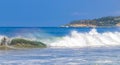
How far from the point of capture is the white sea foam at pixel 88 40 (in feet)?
106

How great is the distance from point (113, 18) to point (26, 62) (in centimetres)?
13147

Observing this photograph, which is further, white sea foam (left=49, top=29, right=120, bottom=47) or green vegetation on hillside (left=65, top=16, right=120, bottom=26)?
green vegetation on hillside (left=65, top=16, right=120, bottom=26)

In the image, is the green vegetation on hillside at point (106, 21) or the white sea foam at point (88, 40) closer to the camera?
the white sea foam at point (88, 40)

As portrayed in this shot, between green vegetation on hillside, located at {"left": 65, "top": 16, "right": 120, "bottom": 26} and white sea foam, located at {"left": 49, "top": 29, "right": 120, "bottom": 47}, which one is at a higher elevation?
green vegetation on hillside, located at {"left": 65, "top": 16, "right": 120, "bottom": 26}

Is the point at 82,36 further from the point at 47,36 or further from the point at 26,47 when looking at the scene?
the point at 26,47

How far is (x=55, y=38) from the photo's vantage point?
35.4 m

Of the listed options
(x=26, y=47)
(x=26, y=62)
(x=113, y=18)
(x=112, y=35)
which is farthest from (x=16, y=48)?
(x=113, y=18)

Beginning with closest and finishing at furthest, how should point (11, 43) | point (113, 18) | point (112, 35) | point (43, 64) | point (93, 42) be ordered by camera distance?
point (43, 64)
point (11, 43)
point (93, 42)
point (112, 35)
point (113, 18)

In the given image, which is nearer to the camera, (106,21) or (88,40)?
(88,40)

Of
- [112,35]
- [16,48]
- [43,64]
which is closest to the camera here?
[43,64]

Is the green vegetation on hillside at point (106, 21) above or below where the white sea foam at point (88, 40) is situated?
above

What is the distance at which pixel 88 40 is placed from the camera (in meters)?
34.3

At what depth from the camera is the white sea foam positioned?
106ft

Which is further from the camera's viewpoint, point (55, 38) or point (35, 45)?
point (55, 38)
